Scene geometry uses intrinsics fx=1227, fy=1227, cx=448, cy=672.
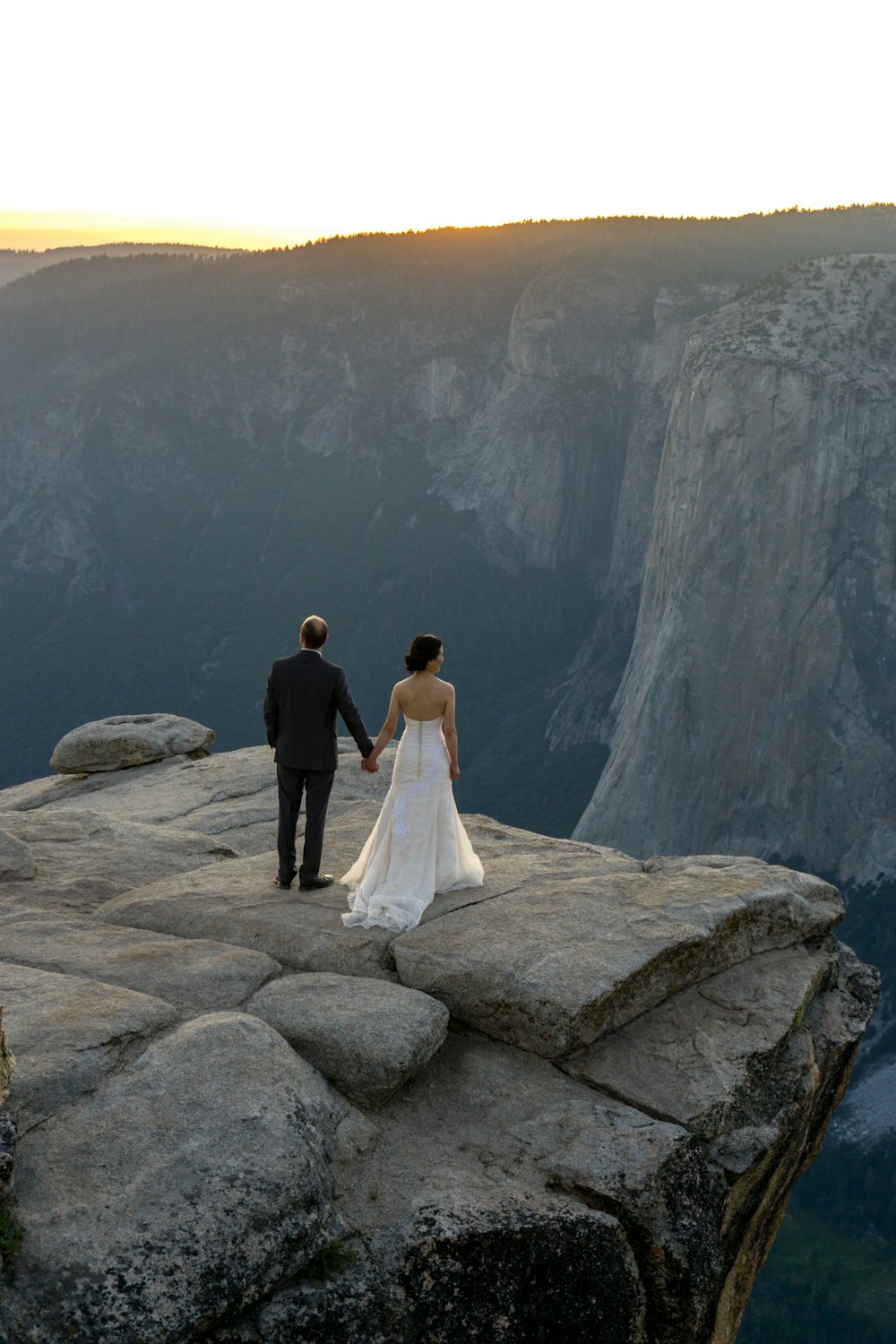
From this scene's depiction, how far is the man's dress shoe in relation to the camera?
12.3m

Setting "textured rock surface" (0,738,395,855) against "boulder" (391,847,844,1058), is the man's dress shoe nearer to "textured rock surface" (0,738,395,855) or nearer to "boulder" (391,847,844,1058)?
"boulder" (391,847,844,1058)

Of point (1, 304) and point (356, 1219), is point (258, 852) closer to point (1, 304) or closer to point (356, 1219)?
point (356, 1219)

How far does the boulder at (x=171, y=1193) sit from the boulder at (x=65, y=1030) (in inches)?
7.0

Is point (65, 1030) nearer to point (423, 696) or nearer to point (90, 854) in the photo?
point (423, 696)

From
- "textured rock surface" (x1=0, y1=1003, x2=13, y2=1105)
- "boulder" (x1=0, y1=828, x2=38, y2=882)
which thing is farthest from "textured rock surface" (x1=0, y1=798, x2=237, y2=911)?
"textured rock surface" (x1=0, y1=1003, x2=13, y2=1105)

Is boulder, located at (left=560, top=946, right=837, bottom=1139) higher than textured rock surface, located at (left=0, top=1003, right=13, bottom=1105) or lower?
lower

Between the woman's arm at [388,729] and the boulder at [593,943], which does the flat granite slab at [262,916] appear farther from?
the woman's arm at [388,729]

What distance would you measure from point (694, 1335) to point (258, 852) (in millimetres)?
8414

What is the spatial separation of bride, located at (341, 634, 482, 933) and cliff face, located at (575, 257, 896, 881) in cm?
6779

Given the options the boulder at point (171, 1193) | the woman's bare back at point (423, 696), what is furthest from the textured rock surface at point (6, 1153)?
the woman's bare back at point (423, 696)

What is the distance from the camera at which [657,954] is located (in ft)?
34.0

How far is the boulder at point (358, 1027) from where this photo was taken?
8984 millimetres

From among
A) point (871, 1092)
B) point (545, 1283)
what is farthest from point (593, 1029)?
point (871, 1092)

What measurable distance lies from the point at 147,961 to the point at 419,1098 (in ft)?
8.96
